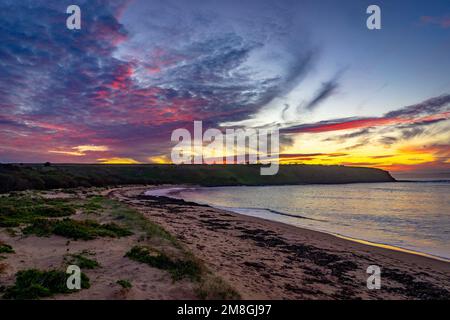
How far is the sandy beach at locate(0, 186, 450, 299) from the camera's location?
909cm

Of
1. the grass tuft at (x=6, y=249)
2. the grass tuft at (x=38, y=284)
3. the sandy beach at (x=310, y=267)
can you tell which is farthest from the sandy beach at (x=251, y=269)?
the grass tuft at (x=38, y=284)

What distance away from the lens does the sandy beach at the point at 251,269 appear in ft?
29.8

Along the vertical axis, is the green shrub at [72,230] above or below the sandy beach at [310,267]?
above

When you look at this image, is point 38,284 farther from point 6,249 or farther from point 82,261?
point 6,249

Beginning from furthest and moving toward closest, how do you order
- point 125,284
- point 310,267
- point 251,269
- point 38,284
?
point 310,267, point 251,269, point 125,284, point 38,284

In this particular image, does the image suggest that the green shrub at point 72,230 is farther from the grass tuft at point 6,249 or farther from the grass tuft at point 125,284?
the grass tuft at point 125,284

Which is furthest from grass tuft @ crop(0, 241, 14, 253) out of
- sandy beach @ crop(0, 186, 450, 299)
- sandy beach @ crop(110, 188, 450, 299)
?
sandy beach @ crop(110, 188, 450, 299)

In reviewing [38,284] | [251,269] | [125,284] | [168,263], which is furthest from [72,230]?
[251,269]

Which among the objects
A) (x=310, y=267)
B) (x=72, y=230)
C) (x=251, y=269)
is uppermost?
(x=72, y=230)

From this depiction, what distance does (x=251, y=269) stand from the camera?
12.3 metres

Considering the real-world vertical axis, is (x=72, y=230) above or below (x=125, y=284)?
above

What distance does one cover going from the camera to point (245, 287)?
31.8 ft
